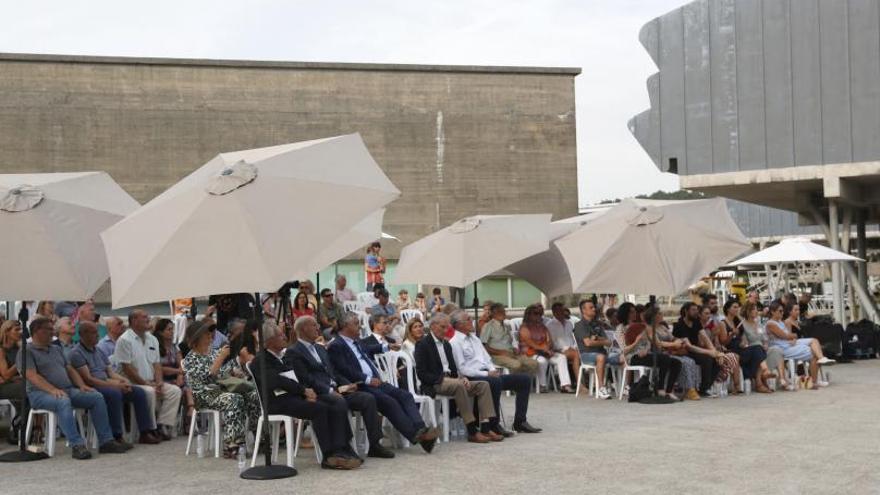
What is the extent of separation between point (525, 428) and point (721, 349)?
4516 mm

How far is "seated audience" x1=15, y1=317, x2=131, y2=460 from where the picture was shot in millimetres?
9391

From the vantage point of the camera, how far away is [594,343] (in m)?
14.3

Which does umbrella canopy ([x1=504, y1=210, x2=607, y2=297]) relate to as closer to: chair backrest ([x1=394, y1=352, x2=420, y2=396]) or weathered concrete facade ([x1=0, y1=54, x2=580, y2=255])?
chair backrest ([x1=394, y1=352, x2=420, y2=396])

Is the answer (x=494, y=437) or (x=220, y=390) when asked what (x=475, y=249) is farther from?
(x=220, y=390)

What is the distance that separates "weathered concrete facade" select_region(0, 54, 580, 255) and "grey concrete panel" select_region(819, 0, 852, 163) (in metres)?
16.1

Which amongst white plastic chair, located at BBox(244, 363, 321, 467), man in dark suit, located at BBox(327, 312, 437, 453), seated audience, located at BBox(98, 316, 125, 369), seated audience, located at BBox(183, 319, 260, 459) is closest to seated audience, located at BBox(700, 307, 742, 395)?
man in dark suit, located at BBox(327, 312, 437, 453)

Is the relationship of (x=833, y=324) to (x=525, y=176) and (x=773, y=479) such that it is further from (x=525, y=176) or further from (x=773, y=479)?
(x=525, y=176)

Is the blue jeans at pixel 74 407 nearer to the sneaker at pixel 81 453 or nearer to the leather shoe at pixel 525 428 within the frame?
the sneaker at pixel 81 453

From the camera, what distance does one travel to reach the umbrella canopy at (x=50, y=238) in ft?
29.0

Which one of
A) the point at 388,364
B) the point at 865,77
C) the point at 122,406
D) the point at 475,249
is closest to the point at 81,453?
the point at 122,406

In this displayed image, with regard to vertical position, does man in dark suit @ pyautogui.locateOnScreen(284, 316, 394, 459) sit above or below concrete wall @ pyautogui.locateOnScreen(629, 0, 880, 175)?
below

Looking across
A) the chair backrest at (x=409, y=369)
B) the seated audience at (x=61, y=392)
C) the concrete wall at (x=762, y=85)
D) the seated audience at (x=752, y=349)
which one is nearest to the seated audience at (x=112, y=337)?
the seated audience at (x=61, y=392)

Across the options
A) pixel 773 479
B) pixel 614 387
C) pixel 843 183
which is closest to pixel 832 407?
pixel 614 387

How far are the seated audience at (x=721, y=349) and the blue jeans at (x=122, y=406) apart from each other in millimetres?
6927
